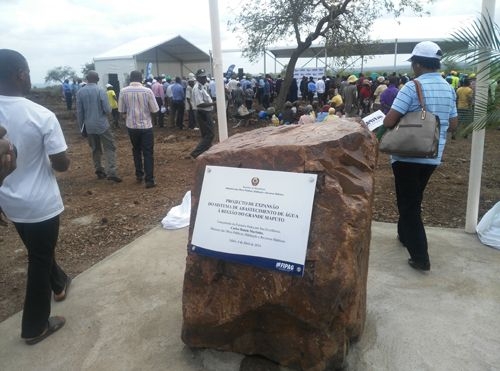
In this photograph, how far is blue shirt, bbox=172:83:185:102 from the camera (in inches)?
547

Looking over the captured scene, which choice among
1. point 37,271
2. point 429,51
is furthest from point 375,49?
point 37,271

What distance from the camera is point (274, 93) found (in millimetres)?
22516

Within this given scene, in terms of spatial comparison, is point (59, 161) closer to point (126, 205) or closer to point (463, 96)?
point (126, 205)

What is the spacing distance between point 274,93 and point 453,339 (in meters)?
20.8

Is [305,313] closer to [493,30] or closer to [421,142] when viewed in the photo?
[421,142]

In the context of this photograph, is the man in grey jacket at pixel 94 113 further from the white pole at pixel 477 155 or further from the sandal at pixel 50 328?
the white pole at pixel 477 155

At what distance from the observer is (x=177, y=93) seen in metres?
14.0

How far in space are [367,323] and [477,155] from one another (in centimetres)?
205

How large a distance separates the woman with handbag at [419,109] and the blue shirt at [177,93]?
37.8 feet

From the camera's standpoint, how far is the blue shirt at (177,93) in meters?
13.9

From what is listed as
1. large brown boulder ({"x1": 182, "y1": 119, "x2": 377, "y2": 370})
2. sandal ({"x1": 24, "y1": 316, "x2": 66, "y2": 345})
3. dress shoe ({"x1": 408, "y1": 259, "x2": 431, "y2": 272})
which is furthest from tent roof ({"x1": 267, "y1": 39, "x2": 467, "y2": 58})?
sandal ({"x1": 24, "y1": 316, "x2": 66, "y2": 345})

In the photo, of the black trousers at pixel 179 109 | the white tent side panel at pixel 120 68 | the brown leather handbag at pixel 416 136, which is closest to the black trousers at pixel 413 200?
the brown leather handbag at pixel 416 136

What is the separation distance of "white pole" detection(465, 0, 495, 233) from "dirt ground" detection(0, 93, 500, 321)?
0.51 metres

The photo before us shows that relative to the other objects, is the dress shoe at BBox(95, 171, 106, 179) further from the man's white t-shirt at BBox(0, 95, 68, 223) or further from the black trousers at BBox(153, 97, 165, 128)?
the black trousers at BBox(153, 97, 165, 128)
